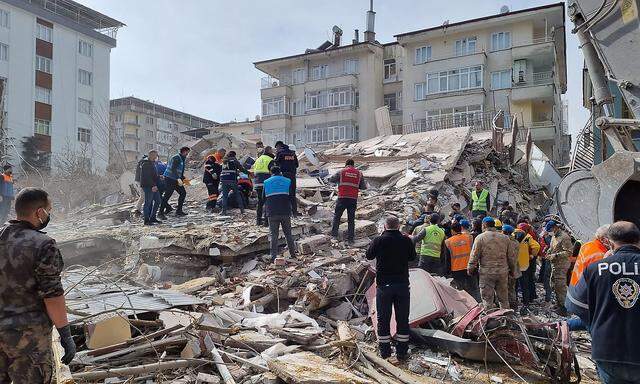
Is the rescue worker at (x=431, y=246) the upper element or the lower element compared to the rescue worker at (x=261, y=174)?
lower

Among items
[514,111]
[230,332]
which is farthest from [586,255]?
[514,111]

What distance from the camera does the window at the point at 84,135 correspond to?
36500 millimetres

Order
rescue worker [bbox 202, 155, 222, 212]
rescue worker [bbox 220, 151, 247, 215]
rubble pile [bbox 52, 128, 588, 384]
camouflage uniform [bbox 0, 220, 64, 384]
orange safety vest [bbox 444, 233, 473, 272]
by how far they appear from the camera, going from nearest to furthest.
Result: camouflage uniform [bbox 0, 220, 64, 384]
rubble pile [bbox 52, 128, 588, 384]
orange safety vest [bbox 444, 233, 473, 272]
rescue worker [bbox 220, 151, 247, 215]
rescue worker [bbox 202, 155, 222, 212]

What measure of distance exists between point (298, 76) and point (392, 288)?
120 ft

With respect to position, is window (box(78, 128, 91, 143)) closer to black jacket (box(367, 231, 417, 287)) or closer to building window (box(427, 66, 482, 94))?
building window (box(427, 66, 482, 94))

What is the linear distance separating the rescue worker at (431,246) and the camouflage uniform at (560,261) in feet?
7.28

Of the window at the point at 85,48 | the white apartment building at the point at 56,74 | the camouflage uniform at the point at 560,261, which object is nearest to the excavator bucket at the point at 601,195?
the camouflage uniform at the point at 560,261

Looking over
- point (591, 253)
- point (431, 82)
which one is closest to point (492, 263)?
point (591, 253)

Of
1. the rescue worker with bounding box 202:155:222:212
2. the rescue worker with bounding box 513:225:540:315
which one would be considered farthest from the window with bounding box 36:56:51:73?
the rescue worker with bounding box 513:225:540:315

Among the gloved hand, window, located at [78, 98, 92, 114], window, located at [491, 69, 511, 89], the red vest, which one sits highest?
window, located at [491, 69, 511, 89]

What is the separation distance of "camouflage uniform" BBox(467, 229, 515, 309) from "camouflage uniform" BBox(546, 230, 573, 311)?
1956mm

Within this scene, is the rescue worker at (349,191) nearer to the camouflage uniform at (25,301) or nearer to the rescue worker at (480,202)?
the rescue worker at (480,202)

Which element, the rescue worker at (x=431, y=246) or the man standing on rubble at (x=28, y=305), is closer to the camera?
the man standing on rubble at (x=28, y=305)

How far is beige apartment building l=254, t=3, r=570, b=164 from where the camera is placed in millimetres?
30078
